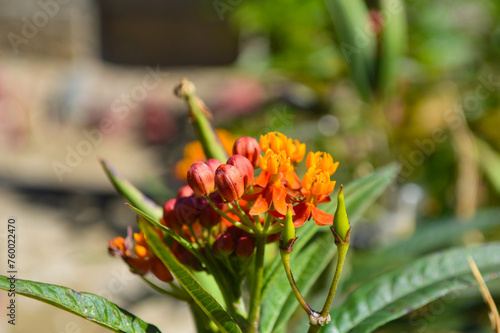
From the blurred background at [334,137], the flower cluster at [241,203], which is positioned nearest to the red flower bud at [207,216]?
the flower cluster at [241,203]

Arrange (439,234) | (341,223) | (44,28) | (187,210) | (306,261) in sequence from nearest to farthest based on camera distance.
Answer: (341,223) < (187,210) < (306,261) < (439,234) < (44,28)

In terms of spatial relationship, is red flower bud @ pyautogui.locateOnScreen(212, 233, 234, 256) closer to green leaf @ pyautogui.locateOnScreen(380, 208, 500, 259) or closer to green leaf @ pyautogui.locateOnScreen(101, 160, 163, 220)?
green leaf @ pyautogui.locateOnScreen(101, 160, 163, 220)

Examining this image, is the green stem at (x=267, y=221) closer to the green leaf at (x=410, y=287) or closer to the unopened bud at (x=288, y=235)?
the unopened bud at (x=288, y=235)

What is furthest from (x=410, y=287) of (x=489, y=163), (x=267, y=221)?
(x=489, y=163)

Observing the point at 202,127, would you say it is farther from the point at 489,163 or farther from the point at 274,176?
the point at 489,163

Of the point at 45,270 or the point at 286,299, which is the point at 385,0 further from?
the point at 45,270

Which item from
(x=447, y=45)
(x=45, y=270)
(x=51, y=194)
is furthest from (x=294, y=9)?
(x=51, y=194)
